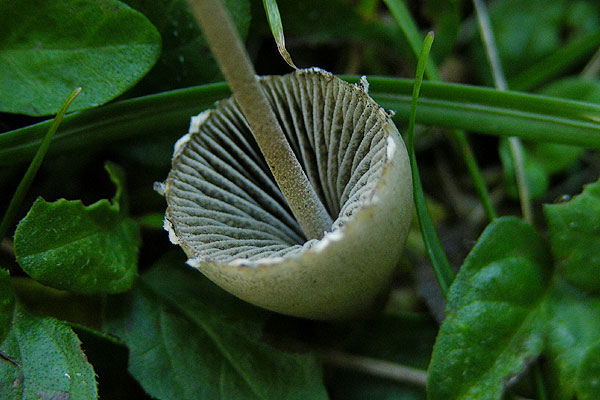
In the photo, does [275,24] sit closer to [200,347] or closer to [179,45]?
[179,45]

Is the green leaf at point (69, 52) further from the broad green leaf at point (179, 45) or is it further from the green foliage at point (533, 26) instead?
the green foliage at point (533, 26)

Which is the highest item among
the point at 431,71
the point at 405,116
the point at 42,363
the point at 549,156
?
the point at 549,156

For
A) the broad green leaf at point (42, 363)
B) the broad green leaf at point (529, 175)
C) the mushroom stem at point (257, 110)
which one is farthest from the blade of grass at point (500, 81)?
the broad green leaf at point (42, 363)

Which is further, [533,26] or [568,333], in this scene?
[533,26]

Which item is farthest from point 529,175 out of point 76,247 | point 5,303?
point 5,303

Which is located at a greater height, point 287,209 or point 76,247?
point 287,209

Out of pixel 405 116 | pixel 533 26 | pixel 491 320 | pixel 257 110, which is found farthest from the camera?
pixel 533 26

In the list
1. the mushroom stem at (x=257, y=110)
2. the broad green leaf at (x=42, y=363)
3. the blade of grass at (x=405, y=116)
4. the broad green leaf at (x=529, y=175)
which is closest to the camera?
the mushroom stem at (x=257, y=110)

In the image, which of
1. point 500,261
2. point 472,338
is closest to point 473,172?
point 500,261
